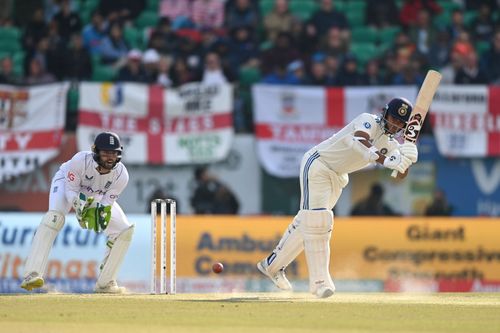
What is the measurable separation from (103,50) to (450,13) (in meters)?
6.02

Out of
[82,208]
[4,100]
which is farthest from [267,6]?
[82,208]

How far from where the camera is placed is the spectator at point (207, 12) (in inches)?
826

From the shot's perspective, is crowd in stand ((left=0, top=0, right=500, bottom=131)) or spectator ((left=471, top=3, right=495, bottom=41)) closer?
crowd in stand ((left=0, top=0, right=500, bottom=131))

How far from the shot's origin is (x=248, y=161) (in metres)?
19.2

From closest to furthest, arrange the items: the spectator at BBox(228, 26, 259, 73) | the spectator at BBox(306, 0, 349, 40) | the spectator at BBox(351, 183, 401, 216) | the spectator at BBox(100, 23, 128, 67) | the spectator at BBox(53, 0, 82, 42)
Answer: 1. the spectator at BBox(351, 183, 401, 216)
2. the spectator at BBox(228, 26, 259, 73)
3. the spectator at BBox(100, 23, 128, 67)
4. the spectator at BBox(306, 0, 349, 40)
5. the spectator at BBox(53, 0, 82, 42)

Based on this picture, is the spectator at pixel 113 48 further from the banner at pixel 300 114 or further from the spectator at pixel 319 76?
the spectator at pixel 319 76

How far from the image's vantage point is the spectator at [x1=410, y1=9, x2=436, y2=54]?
68.1 ft

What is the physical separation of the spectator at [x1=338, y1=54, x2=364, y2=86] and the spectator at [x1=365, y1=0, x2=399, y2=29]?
5.86 feet

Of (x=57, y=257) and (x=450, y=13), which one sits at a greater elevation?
(x=450, y=13)

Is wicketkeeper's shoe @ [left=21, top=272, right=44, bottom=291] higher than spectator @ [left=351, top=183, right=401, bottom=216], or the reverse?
spectator @ [left=351, top=183, right=401, bottom=216]

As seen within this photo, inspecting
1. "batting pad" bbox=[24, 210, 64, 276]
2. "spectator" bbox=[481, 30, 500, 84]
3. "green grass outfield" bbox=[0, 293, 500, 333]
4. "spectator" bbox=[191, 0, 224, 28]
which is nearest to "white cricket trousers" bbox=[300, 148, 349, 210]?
"green grass outfield" bbox=[0, 293, 500, 333]

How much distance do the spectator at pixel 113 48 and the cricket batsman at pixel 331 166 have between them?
831 cm

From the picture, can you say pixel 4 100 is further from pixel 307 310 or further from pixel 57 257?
pixel 307 310

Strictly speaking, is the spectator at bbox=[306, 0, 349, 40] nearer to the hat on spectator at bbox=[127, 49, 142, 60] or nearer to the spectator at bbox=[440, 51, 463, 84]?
the spectator at bbox=[440, 51, 463, 84]
